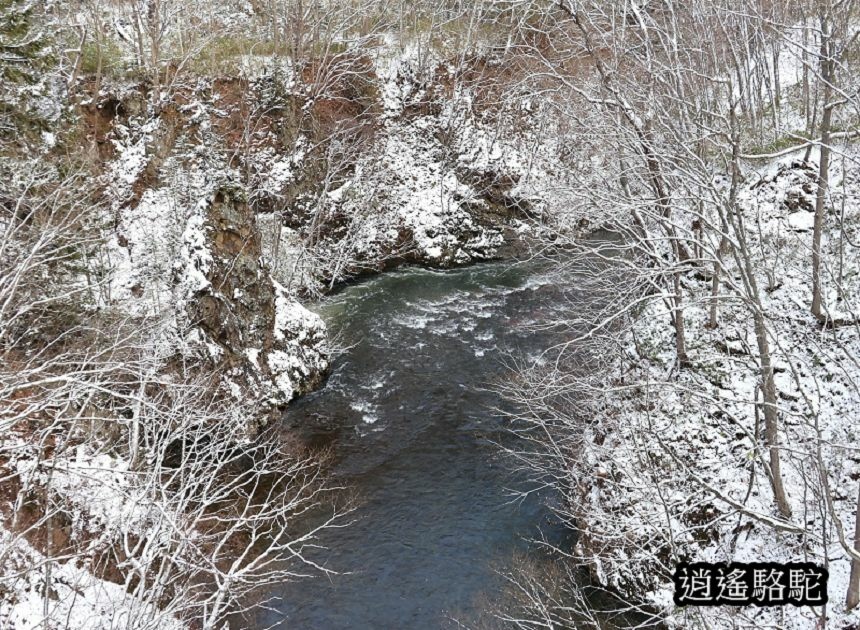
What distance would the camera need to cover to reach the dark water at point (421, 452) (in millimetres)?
9359

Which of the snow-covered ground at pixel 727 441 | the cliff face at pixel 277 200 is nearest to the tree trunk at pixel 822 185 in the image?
the snow-covered ground at pixel 727 441

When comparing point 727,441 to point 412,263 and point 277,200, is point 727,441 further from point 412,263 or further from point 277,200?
point 277,200

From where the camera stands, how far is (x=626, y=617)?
356 inches

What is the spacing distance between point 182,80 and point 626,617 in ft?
73.7

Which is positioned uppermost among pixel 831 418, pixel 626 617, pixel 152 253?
pixel 152 253

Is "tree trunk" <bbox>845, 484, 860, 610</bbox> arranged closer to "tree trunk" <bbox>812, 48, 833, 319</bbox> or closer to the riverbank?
the riverbank

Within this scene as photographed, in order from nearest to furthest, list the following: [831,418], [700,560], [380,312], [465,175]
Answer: [700,560] < [831,418] < [380,312] < [465,175]

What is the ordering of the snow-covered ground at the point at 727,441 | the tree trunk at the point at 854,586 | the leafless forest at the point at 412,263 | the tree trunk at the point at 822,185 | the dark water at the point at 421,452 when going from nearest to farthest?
the tree trunk at the point at 854,586, the leafless forest at the point at 412,263, the snow-covered ground at the point at 727,441, the tree trunk at the point at 822,185, the dark water at the point at 421,452

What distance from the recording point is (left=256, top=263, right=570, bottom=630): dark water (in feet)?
30.7

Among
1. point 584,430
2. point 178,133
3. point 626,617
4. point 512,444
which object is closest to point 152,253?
point 178,133

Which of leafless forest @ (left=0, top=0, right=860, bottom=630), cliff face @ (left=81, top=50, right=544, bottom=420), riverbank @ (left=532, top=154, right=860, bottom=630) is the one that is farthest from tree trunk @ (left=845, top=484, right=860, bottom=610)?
cliff face @ (left=81, top=50, right=544, bottom=420)

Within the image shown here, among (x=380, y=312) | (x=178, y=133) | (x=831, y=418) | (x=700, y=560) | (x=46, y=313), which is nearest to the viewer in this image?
(x=700, y=560)

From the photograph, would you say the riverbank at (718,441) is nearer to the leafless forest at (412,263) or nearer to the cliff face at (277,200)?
the leafless forest at (412,263)

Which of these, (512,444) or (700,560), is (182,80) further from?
(700,560)
